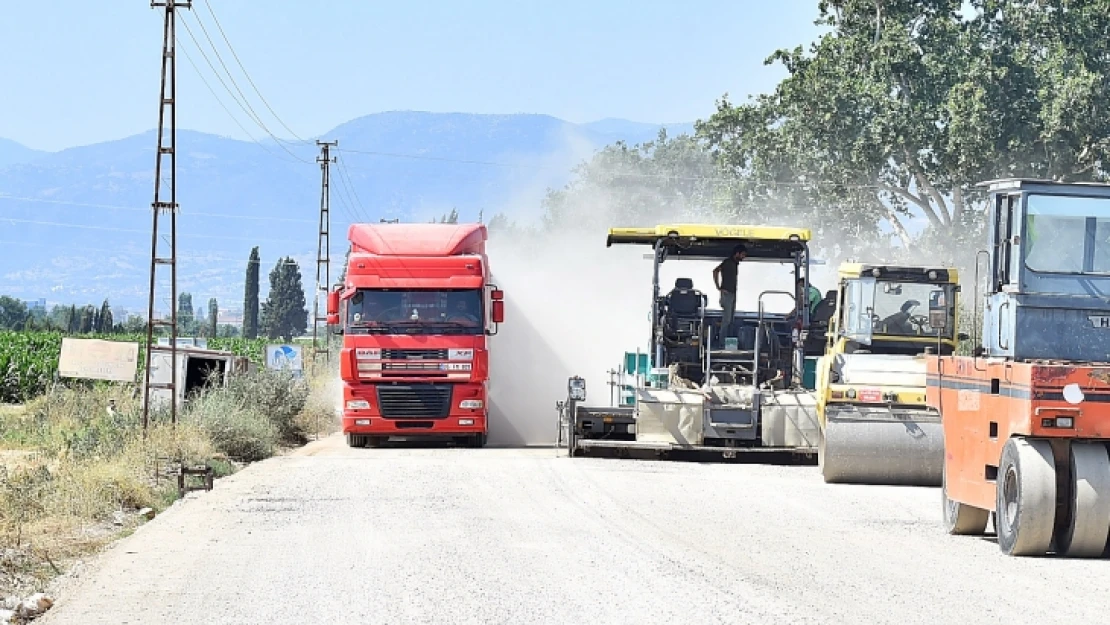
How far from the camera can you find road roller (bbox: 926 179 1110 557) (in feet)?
45.4

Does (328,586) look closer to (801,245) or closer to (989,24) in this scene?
(801,245)

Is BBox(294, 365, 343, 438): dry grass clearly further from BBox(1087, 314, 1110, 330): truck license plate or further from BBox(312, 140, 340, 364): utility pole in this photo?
BBox(1087, 314, 1110, 330): truck license plate

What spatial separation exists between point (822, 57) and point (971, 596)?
51657 millimetres

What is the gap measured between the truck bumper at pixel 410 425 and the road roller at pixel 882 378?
23.2 ft

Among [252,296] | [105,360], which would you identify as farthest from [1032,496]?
[252,296]

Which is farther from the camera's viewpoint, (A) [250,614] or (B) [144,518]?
(B) [144,518]

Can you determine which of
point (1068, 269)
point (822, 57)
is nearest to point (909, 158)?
point (822, 57)

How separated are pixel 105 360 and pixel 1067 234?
2402 cm

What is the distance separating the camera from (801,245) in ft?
86.2

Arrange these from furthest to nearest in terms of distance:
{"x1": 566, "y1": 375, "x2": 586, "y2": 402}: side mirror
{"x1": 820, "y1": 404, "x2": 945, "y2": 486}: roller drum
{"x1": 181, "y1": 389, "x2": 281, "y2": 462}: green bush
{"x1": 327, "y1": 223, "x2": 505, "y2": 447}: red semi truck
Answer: {"x1": 327, "y1": 223, "x2": 505, "y2": 447}: red semi truck
{"x1": 181, "y1": 389, "x2": 281, "y2": 462}: green bush
{"x1": 566, "y1": 375, "x2": 586, "y2": 402}: side mirror
{"x1": 820, "y1": 404, "x2": 945, "y2": 486}: roller drum

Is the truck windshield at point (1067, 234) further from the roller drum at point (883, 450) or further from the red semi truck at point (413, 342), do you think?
the red semi truck at point (413, 342)

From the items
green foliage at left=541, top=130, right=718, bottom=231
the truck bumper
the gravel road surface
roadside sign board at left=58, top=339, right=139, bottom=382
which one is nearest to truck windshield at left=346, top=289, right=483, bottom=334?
the truck bumper

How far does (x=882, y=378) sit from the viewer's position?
894 inches

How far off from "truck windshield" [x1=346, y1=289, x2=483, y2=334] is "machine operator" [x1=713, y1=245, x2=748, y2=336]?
4549 millimetres
